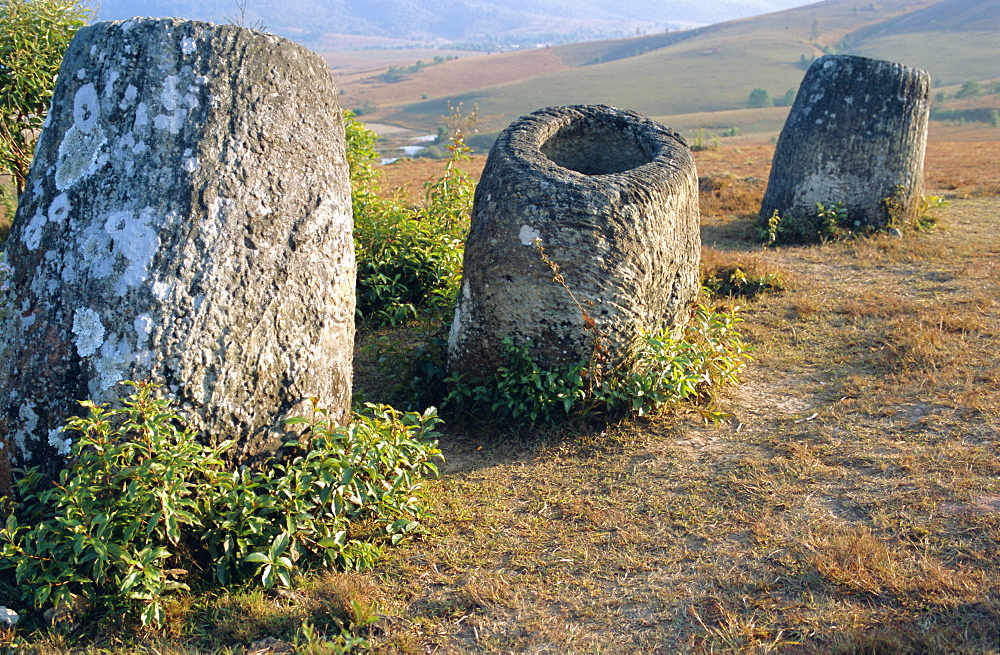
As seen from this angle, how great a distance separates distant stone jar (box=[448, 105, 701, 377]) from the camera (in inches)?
175

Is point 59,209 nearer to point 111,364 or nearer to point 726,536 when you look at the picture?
point 111,364

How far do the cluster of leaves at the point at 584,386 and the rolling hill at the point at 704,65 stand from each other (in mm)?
79491

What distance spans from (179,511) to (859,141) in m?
8.46

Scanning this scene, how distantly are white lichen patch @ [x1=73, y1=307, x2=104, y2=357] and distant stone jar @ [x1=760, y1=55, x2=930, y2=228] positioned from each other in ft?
26.7

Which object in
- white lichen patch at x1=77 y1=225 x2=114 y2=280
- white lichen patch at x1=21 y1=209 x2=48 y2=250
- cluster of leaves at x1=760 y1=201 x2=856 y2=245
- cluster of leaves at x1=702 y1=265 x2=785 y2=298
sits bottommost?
cluster of leaves at x1=702 y1=265 x2=785 y2=298

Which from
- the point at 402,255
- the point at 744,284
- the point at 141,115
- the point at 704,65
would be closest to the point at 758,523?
the point at 141,115

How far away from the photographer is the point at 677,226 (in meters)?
5.03

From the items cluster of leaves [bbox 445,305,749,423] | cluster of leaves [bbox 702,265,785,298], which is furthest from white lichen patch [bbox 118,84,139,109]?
cluster of leaves [bbox 702,265,785,298]

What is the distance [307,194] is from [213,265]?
0.55 meters

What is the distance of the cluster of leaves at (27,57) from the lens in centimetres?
670

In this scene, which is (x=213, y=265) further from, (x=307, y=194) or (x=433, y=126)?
(x=433, y=126)

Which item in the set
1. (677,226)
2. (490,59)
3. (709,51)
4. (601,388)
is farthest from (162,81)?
(490,59)

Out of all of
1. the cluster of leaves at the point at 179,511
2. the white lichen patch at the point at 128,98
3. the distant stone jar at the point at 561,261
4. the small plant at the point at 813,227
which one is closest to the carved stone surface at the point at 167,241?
the white lichen patch at the point at 128,98

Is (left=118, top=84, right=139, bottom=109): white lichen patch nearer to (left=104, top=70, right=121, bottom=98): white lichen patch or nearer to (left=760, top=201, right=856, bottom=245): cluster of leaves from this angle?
(left=104, top=70, right=121, bottom=98): white lichen patch
